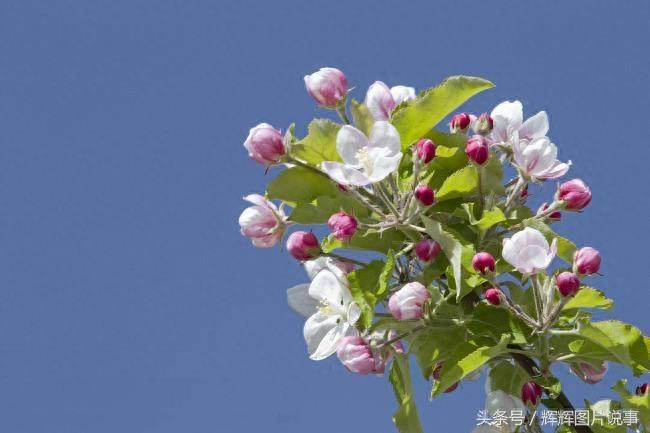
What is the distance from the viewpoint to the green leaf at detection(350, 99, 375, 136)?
2410mm

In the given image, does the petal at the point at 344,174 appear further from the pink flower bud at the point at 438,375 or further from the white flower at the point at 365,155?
the pink flower bud at the point at 438,375

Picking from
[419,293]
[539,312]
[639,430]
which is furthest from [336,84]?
[639,430]

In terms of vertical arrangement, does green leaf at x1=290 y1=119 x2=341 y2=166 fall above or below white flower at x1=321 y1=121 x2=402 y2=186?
above

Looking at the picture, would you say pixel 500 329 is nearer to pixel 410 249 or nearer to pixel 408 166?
pixel 410 249

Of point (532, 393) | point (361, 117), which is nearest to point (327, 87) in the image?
point (361, 117)

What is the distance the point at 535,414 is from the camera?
227 centimetres

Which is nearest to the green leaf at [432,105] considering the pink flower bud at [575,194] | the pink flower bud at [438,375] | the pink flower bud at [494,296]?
the pink flower bud at [575,194]

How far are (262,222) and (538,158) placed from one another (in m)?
0.71

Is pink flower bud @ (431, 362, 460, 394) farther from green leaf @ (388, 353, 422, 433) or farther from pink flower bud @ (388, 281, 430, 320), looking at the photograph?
pink flower bud @ (388, 281, 430, 320)

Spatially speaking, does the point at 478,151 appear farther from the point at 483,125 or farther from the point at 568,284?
the point at 568,284

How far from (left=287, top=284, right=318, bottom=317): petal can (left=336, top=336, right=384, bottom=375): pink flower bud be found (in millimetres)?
270

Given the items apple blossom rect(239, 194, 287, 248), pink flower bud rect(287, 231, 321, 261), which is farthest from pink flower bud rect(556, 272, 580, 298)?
apple blossom rect(239, 194, 287, 248)

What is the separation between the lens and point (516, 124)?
251 cm

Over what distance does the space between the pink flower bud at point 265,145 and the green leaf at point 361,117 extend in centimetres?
20
